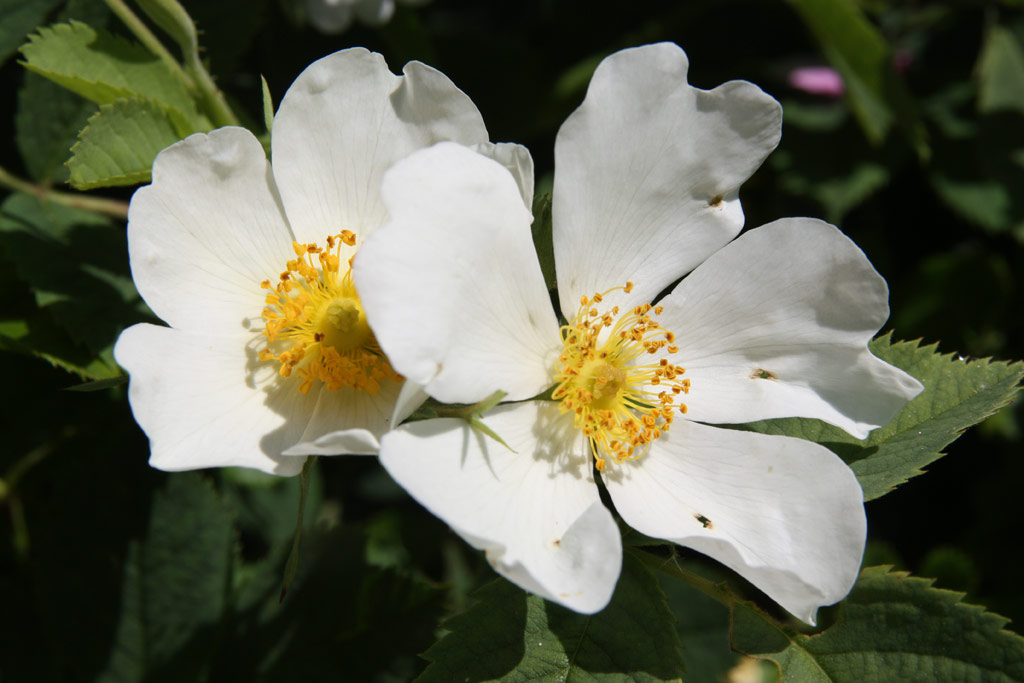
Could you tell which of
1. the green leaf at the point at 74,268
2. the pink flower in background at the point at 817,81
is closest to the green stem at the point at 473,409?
the green leaf at the point at 74,268

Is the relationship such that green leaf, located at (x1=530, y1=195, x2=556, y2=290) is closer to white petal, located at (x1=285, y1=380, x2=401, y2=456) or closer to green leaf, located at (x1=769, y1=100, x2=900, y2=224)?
white petal, located at (x1=285, y1=380, x2=401, y2=456)

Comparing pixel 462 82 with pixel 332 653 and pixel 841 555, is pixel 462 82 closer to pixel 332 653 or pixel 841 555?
pixel 332 653

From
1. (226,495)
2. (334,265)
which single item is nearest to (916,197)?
(334,265)

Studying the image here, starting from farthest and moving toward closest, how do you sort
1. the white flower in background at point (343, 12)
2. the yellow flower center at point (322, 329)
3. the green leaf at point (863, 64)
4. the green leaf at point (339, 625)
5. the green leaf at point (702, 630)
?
1. the green leaf at point (702, 630)
2. the green leaf at point (863, 64)
3. the white flower in background at point (343, 12)
4. the green leaf at point (339, 625)
5. the yellow flower center at point (322, 329)

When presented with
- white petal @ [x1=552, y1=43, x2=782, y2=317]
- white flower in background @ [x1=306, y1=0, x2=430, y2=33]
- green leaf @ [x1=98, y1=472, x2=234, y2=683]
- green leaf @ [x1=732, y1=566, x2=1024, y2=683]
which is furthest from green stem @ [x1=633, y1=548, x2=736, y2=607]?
white flower in background @ [x1=306, y1=0, x2=430, y2=33]

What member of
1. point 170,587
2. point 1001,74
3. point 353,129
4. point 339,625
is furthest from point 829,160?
point 170,587

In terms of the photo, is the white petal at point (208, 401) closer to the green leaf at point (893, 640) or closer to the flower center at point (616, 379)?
the flower center at point (616, 379)

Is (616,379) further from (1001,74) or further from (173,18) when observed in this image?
(1001,74)
